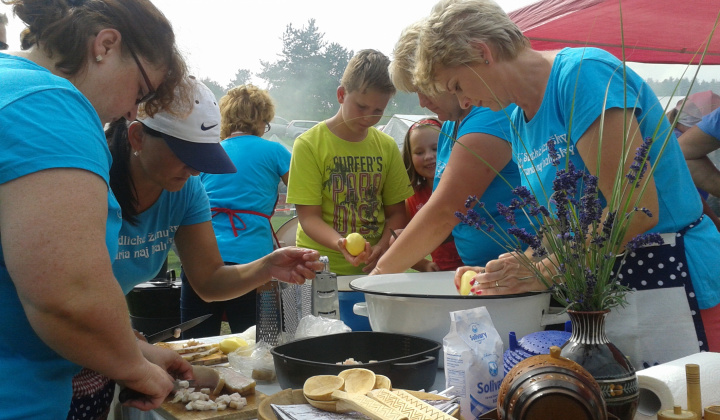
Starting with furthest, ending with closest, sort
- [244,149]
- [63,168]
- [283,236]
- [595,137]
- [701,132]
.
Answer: [283,236] < [701,132] < [244,149] < [595,137] < [63,168]

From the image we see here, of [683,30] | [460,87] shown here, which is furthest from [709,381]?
[683,30]

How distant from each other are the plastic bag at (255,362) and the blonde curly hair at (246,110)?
1.99 meters

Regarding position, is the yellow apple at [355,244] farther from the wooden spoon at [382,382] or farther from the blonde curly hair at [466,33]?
the wooden spoon at [382,382]

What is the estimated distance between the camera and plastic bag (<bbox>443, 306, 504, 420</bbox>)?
109 centimetres

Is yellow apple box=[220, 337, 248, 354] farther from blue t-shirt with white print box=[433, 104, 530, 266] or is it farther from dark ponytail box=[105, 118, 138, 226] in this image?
blue t-shirt with white print box=[433, 104, 530, 266]

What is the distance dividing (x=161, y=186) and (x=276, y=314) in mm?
558

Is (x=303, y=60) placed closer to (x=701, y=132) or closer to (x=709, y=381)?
(x=701, y=132)

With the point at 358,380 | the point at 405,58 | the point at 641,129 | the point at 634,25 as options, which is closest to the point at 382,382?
the point at 358,380

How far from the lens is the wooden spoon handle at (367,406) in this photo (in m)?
0.92

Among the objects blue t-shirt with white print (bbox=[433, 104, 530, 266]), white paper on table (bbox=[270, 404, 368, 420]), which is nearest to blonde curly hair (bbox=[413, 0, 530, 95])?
blue t-shirt with white print (bbox=[433, 104, 530, 266])

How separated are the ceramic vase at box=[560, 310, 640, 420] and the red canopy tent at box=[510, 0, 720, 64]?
10.1ft

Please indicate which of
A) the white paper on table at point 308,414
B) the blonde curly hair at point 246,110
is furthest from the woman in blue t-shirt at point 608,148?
the blonde curly hair at point 246,110

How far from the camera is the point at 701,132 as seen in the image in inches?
155

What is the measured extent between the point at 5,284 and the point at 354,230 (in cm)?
196
